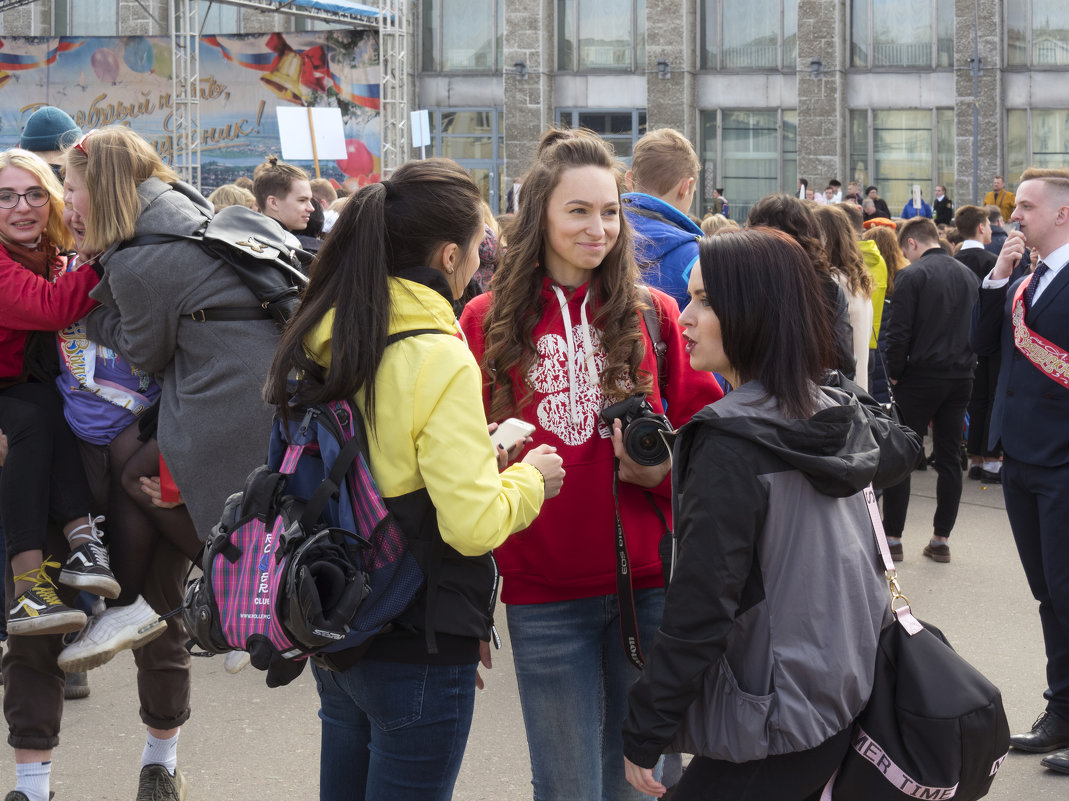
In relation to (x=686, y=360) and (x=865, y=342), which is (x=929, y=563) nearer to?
(x=865, y=342)

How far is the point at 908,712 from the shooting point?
2.49 m

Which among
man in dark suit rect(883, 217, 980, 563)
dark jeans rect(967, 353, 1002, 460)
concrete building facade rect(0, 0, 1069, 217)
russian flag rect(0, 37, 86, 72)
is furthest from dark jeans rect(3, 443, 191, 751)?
russian flag rect(0, 37, 86, 72)

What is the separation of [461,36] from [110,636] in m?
33.1

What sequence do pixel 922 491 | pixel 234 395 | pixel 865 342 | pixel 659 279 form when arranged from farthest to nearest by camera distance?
pixel 922 491
pixel 865 342
pixel 659 279
pixel 234 395

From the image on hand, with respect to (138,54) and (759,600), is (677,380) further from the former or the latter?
(138,54)

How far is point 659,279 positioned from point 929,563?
4465mm

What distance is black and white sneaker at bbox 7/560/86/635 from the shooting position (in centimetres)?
383

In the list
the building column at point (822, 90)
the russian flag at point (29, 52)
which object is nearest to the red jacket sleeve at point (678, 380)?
the building column at point (822, 90)

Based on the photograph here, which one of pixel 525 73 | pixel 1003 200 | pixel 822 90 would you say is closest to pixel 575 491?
pixel 1003 200

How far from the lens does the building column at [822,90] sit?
3197 cm

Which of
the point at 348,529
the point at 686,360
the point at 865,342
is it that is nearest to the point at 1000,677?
the point at 865,342

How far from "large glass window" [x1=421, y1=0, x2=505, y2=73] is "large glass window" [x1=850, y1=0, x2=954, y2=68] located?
32.0 feet

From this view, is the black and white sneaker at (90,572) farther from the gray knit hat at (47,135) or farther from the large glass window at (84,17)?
the large glass window at (84,17)

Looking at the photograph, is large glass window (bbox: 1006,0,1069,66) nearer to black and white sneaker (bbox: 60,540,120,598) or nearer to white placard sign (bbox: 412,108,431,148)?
white placard sign (bbox: 412,108,431,148)
